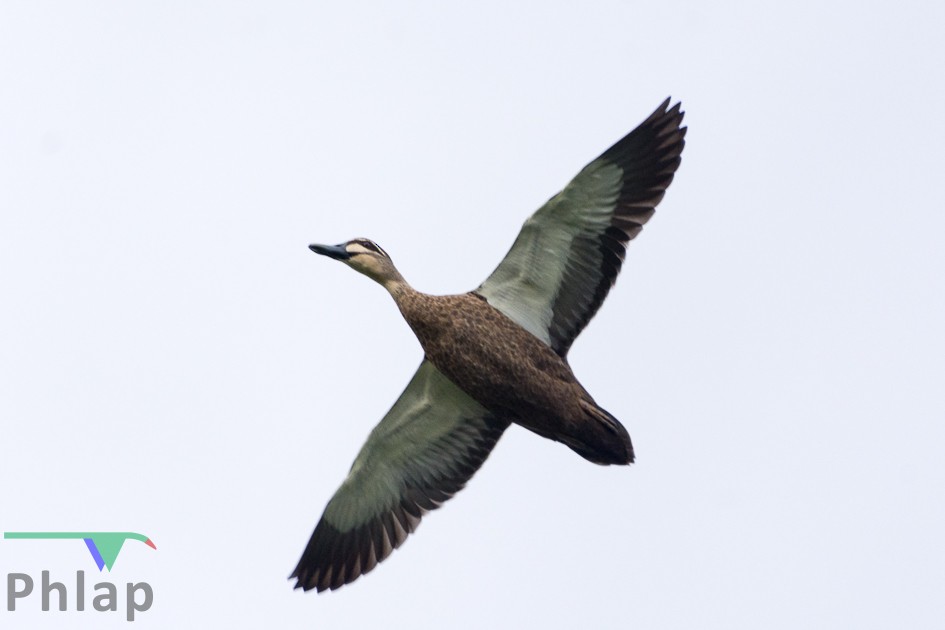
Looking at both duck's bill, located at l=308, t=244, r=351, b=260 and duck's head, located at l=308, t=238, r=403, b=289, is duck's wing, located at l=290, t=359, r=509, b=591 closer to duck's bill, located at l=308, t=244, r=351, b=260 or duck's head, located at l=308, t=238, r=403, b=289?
duck's head, located at l=308, t=238, r=403, b=289

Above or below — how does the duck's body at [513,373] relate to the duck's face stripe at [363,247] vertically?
below

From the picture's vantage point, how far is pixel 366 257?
1585 centimetres

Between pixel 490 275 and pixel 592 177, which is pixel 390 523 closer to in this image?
pixel 490 275

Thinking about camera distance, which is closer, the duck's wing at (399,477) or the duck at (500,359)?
the duck at (500,359)

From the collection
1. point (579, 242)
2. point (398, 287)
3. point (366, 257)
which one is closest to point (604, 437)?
point (579, 242)

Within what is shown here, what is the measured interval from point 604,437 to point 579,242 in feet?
6.64

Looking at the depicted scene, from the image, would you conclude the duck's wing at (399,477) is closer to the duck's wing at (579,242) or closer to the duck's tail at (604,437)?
the duck's wing at (579,242)

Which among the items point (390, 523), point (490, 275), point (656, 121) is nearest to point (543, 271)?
point (490, 275)

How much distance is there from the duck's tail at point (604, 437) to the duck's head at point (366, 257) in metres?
2.46

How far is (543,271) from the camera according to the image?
15.6m

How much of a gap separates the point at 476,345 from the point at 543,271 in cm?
117

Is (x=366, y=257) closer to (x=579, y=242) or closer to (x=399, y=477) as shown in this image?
(x=579, y=242)

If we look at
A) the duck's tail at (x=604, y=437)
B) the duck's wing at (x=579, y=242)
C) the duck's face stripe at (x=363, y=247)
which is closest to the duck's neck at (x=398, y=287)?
Result: the duck's face stripe at (x=363, y=247)

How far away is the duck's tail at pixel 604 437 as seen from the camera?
48.7 feet
